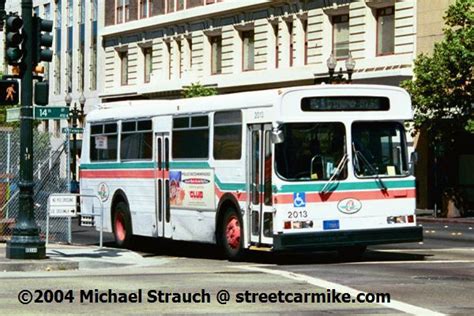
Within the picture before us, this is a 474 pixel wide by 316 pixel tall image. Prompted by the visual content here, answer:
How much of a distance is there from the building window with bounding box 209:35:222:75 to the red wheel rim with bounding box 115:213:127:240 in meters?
35.6

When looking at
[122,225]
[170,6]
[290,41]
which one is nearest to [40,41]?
[122,225]

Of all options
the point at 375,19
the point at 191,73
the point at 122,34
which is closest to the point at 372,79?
the point at 375,19

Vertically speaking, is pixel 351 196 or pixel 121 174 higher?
pixel 121 174

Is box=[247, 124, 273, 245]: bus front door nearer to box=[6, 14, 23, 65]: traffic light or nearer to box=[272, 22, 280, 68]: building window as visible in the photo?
box=[6, 14, 23, 65]: traffic light

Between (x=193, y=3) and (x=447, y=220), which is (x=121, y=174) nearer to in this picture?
(x=447, y=220)

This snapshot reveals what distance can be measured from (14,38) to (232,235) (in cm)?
536

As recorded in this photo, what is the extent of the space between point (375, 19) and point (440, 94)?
9652mm

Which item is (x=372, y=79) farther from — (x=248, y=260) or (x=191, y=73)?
→ (x=248, y=260)

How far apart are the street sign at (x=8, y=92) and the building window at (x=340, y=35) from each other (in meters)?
33.9

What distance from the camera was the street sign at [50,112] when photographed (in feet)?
77.2

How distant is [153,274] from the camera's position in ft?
62.4

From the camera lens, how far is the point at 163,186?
2512 centimetres

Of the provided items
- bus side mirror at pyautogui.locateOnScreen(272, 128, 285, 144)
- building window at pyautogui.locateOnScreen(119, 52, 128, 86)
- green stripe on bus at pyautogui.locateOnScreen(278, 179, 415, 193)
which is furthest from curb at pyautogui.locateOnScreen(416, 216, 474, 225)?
building window at pyautogui.locateOnScreen(119, 52, 128, 86)

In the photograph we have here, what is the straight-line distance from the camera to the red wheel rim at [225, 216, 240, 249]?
22469 millimetres
